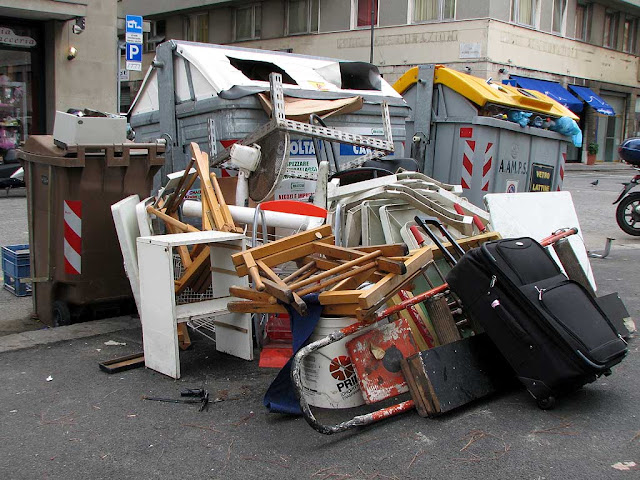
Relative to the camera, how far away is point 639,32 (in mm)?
33438

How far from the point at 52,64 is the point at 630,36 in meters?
26.9

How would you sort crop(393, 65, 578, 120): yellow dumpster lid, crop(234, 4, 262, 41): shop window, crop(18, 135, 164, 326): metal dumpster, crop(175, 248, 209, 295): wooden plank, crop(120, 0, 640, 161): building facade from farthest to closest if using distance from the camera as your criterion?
crop(234, 4, 262, 41): shop window
crop(120, 0, 640, 161): building facade
crop(393, 65, 578, 120): yellow dumpster lid
crop(18, 135, 164, 326): metal dumpster
crop(175, 248, 209, 295): wooden plank

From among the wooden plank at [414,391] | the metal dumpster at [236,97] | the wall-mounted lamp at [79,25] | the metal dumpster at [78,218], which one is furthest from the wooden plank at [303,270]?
the wall-mounted lamp at [79,25]

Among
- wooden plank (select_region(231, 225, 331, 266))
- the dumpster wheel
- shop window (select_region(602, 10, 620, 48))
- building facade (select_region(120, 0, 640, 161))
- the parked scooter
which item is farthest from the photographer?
shop window (select_region(602, 10, 620, 48))

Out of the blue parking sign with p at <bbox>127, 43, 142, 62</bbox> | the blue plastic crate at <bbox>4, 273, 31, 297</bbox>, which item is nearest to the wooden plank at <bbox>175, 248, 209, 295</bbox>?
the blue plastic crate at <bbox>4, 273, 31, 297</bbox>

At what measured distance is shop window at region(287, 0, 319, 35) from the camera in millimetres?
27469

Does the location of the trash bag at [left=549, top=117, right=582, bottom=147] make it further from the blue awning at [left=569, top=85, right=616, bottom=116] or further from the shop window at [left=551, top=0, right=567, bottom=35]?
the blue awning at [left=569, top=85, right=616, bottom=116]

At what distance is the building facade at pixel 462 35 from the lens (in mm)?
24156

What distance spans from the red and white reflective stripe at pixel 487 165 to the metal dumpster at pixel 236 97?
110 centimetres

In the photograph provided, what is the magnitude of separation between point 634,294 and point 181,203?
397cm

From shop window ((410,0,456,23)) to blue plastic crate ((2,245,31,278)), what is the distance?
20978 millimetres

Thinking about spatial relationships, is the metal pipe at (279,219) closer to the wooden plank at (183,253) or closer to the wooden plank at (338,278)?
the wooden plank at (183,253)

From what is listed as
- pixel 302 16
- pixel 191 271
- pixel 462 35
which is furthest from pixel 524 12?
pixel 191 271

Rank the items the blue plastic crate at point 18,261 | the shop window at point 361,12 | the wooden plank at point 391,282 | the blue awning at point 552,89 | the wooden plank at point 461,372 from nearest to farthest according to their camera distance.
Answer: the wooden plank at point 391,282 < the wooden plank at point 461,372 < the blue plastic crate at point 18,261 < the blue awning at point 552,89 < the shop window at point 361,12
